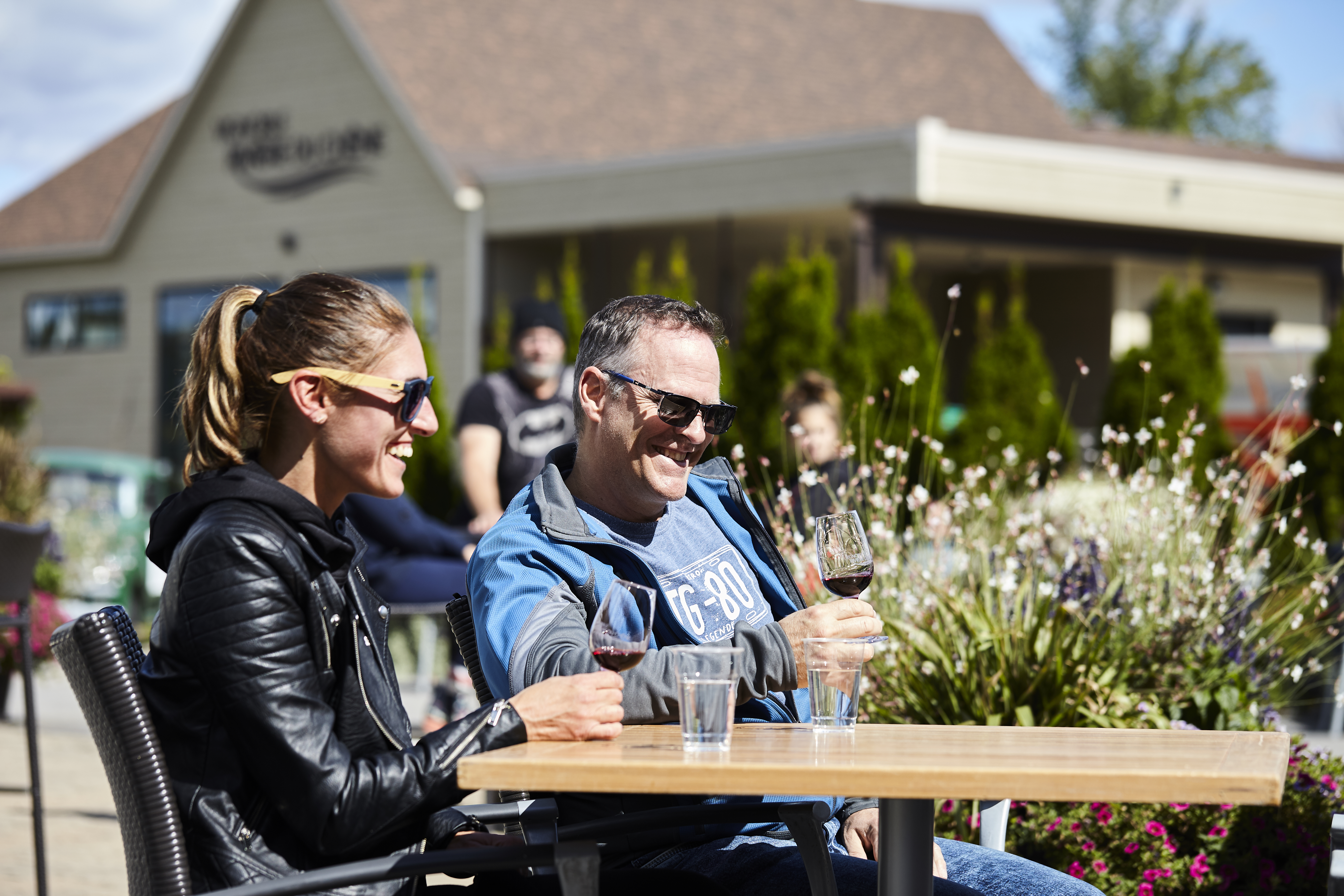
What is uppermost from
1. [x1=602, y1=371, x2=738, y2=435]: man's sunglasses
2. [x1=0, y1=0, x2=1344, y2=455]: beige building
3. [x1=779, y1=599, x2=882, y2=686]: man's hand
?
[x1=0, y1=0, x2=1344, y2=455]: beige building

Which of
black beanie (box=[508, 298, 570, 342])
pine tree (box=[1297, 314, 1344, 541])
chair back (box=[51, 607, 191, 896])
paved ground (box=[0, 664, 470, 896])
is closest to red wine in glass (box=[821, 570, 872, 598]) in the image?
chair back (box=[51, 607, 191, 896])

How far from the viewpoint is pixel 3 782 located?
7.93m

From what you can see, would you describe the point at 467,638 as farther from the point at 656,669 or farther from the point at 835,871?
the point at 835,871

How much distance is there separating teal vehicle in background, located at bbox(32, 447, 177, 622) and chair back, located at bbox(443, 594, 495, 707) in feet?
31.8

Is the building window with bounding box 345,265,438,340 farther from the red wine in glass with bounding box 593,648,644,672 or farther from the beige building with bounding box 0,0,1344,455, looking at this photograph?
the red wine in glass with bounding box 593,648,644,672

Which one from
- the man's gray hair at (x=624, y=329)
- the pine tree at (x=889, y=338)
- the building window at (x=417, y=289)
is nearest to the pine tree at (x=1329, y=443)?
the pine tree at (x=889, y=338)

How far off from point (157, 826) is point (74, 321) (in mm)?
27758

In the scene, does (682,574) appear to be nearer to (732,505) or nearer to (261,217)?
(732,505)

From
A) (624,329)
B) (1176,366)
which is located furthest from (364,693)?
(1176,366)

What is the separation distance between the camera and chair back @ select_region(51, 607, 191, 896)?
2477mm

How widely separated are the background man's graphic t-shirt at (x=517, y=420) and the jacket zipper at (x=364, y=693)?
4.76 m

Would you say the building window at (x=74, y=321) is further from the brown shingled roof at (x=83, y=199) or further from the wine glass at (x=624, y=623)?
the wine glass at (x=624, y=623)

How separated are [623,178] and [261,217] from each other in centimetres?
781

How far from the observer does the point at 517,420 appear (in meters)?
7.56
